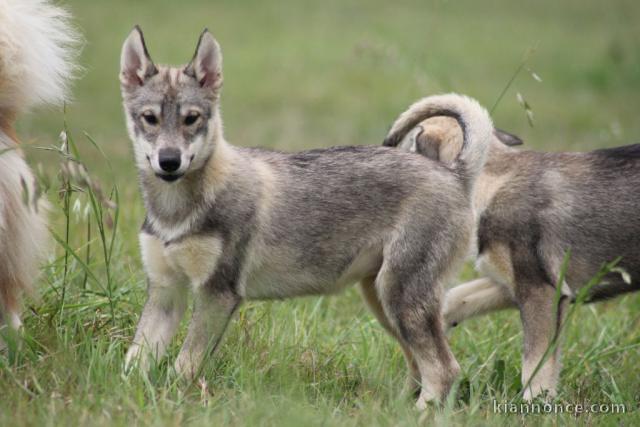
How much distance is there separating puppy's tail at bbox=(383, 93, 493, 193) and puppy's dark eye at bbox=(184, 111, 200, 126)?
1247mm

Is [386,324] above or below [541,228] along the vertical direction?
below

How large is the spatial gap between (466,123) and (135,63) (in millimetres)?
1669

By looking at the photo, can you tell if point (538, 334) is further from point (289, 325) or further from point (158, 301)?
point (158, 301)

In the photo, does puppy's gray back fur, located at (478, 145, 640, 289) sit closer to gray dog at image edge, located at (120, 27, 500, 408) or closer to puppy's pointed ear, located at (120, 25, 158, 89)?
gray dog at image edge, located at (120, 27, 500, 408)

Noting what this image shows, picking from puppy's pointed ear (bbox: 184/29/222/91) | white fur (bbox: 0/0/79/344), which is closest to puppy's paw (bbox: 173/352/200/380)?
white fur (bbox: 0/0/79/344)

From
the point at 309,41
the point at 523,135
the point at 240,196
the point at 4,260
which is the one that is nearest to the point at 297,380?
the point at 240,196

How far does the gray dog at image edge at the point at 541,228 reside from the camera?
5348 millimetres

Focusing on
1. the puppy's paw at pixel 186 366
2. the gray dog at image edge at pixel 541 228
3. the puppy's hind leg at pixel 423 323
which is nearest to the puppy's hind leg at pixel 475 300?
the gray dog at image edge at pixel 541 228

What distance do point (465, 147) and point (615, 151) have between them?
1.16m

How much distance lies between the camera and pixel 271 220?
481 cm

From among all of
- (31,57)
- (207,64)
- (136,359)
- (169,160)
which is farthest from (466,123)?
(31,57)

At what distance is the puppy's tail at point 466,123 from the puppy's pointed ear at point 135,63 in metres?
1.41

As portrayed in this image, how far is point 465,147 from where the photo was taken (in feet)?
16.6

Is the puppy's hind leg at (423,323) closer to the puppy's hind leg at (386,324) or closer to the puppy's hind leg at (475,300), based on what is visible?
the puppy's hind leg at (386,324)
